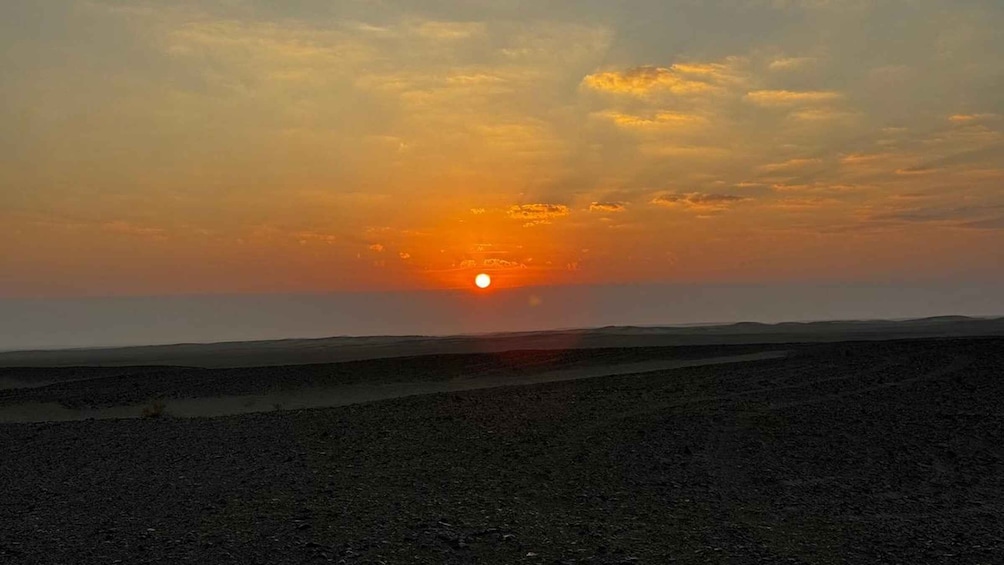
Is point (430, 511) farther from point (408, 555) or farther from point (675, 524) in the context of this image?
point (675, 524)

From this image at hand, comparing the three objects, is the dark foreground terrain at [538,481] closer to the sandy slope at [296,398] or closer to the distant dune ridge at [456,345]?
the sandy slope at [296,398]

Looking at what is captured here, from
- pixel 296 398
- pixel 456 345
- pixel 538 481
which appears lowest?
pixel 538 481

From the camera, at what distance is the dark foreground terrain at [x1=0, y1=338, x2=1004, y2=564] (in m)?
11.7

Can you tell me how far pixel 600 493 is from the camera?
15016mm

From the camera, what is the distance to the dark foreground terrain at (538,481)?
11.7 metres

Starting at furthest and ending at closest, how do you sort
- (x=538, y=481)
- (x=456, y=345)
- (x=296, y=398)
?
1. (x=456, y=345)
2. (x=296, y=398)
3. (x=538, y=481)

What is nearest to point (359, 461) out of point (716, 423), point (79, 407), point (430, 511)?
point (430, 511)

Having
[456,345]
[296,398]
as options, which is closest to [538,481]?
[296,398]

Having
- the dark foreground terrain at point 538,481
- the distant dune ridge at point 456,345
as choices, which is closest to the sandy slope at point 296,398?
the dark foreground terrain at point 538,481

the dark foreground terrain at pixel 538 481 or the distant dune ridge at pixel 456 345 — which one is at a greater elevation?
the distant dune ridge at pixel 456 345

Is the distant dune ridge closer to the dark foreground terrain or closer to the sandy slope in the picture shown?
the sandy slope

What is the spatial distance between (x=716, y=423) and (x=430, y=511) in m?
11.2

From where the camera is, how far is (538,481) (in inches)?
634

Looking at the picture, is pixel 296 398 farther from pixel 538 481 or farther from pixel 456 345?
pixel 456 345
